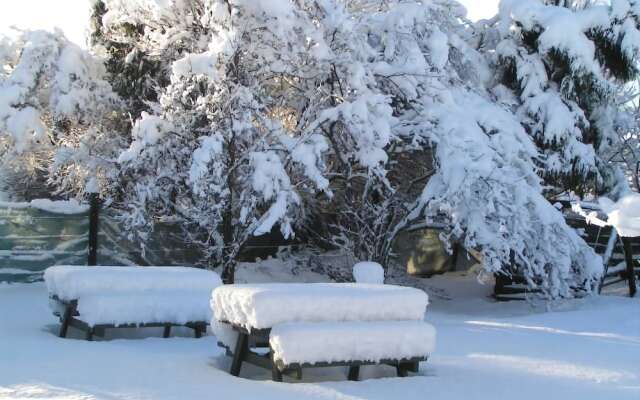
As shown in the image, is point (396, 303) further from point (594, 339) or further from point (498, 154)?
point (498, 154)

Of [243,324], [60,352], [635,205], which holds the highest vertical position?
[635,205]

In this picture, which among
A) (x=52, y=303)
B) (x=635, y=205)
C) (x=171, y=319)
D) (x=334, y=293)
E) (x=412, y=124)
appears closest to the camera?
(x=635, y=205)

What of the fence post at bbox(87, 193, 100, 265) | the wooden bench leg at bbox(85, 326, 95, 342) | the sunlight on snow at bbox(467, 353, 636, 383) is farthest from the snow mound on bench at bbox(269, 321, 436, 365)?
the fence post at bbox(87, 193, 100, 265)

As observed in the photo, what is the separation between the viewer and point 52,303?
402 inches

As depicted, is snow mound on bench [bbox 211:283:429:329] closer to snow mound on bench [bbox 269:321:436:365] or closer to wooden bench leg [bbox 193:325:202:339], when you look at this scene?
snow mound on bench [bbox 269:321:436:365]

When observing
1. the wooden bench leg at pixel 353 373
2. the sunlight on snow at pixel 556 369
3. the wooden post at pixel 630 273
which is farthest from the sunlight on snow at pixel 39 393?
the wooden post at pixel 630 273

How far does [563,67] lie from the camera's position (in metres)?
16.3

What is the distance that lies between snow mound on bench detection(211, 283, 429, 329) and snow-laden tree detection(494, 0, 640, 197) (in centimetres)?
882

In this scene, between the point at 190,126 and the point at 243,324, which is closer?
the point at 243,324

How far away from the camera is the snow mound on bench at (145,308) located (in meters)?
8.98

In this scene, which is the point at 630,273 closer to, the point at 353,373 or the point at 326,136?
the point at 326,136

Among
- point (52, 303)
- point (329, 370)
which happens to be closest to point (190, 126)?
point (52, 303)

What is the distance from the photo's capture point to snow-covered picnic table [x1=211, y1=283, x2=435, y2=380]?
671 centimetres

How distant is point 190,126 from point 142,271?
4.36 m
